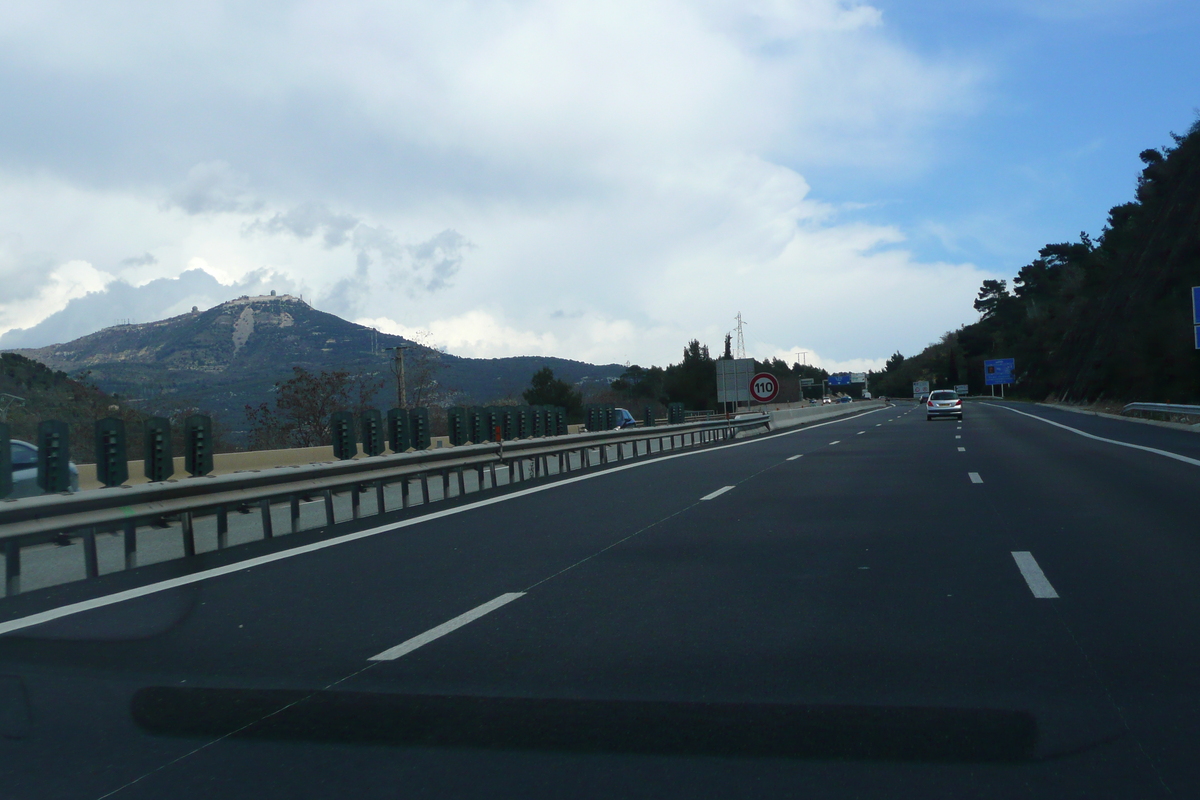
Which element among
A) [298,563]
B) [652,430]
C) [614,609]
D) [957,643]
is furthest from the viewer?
[652,430]

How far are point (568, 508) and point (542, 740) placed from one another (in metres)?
9.65

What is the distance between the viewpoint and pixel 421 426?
21469 mm

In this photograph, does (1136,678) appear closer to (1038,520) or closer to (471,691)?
(471,691)

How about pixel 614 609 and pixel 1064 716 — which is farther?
pixel 614 609

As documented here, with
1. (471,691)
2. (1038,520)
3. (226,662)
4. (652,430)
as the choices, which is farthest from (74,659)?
(652,430)

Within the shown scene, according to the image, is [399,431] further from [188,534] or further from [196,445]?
[188,534]

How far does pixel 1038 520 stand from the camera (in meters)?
12.0

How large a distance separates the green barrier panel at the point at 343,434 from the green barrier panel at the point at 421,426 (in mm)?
2592

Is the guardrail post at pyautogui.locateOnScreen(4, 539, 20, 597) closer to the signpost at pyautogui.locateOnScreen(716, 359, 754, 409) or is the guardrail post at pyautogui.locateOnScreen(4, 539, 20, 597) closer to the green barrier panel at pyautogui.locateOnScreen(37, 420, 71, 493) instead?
the green barrier panel at pyautogui.locateOnScreen(37, 420, 71, 493)

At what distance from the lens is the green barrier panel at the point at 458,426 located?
24.4 metres

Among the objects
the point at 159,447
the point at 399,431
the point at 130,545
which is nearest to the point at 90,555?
the point at 130,545

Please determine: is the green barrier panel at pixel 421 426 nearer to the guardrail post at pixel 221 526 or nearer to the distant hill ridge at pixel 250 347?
the guardrail post at pixel 221 526

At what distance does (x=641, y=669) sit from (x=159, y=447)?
10.8 metres

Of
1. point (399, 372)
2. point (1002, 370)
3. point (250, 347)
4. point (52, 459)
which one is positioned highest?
point (250, 347)
